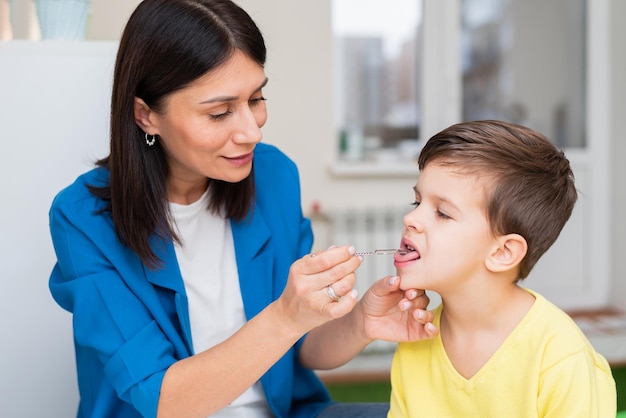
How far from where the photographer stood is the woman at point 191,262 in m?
1.15

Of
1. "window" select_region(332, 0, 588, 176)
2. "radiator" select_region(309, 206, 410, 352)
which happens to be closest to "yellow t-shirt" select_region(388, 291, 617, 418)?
"radiator" select_region(309, 206, 410, 352)

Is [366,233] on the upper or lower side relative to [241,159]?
lower

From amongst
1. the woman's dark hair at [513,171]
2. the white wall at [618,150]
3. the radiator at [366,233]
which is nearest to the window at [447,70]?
the white wall at [618,150]

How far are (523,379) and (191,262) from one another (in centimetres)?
68

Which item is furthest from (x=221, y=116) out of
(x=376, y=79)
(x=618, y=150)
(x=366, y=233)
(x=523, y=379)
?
(x=376, y=79)

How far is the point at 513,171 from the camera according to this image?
1.18 meters

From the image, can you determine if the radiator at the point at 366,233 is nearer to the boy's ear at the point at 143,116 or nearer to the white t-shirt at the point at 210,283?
the white t-shirt at the point at 210,283

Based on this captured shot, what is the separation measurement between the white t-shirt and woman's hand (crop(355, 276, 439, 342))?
29 cm

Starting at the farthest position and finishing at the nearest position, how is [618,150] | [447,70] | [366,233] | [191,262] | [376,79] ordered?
[376,79], [618,150], [447,70], [366,233], [191,262]

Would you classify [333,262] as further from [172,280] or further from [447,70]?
[447,70]

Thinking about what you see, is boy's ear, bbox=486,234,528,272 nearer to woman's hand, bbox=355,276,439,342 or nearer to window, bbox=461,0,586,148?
woman's hand, bbox=355,276,439,342

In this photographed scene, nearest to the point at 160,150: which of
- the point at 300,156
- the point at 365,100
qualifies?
the point at 300,156

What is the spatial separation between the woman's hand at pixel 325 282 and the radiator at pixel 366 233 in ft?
8.78

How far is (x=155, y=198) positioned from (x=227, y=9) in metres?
0.38
